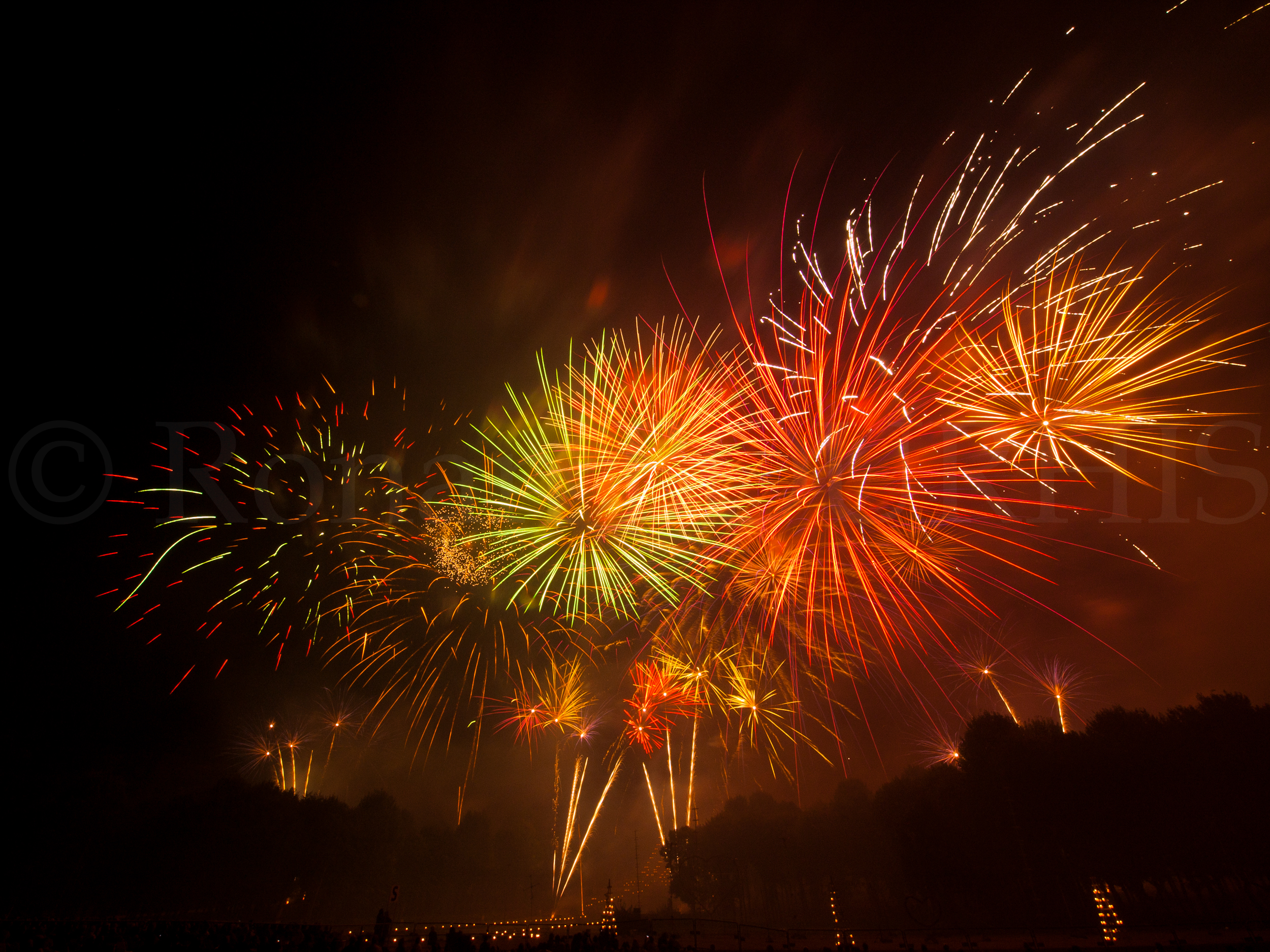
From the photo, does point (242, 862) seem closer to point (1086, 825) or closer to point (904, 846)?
point (904, 846)

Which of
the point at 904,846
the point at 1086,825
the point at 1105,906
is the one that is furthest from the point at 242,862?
the point at 1105,906

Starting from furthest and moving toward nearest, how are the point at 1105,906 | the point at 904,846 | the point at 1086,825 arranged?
the point at 904,846 < the point at 1105,906 < the point at 1086,825

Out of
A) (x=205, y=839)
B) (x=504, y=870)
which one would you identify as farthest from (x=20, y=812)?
(x=504, y=870)

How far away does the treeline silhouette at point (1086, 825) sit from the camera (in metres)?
24.1

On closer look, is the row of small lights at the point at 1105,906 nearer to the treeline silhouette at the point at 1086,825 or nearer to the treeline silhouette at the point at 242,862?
the treeline silhouette at the point at 1086,825

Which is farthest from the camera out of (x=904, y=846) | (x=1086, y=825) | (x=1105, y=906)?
(x=904, y=846)

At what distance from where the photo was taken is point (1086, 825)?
25.8m

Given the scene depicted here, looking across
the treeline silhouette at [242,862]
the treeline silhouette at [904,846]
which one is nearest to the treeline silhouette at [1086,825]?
the treeline silhouette at [904,846]

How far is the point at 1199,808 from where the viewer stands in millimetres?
24125

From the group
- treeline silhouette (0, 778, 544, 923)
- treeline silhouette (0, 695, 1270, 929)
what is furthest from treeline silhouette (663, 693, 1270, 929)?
treeline silhouette (0, 778, 544, 923)

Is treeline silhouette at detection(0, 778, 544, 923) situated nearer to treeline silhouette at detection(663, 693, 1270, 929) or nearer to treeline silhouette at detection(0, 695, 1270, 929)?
treeline silhouette at detection(0, 695, 1270, 929)

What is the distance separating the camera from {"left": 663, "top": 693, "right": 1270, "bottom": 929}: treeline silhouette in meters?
24.1

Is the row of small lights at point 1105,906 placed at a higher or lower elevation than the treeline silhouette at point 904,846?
lower

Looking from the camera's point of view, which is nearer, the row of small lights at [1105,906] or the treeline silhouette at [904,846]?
the treeline silhouette at [904,846]
